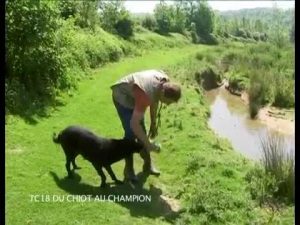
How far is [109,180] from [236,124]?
5.86 m

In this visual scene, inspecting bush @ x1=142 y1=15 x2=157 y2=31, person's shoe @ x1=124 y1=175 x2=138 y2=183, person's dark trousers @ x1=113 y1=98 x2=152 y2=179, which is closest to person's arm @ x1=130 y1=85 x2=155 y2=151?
person's dark trousers @ x1=113 y1=98 x2=152 y2=179

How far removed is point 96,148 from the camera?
358 cm

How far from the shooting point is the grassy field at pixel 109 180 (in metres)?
3.04

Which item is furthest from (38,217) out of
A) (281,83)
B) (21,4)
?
(281,83)

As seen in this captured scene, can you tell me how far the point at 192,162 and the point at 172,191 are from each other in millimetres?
639

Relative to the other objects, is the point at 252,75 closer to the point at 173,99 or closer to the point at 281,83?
the point at 281,83

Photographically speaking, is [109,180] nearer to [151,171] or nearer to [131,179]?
[131,179]

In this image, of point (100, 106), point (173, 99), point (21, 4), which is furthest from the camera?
point (21, 4)

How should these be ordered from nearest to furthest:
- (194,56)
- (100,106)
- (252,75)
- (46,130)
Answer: (46,130)
(100,106)
(252,75)
(194,56)

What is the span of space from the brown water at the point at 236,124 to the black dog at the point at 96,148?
273 cm

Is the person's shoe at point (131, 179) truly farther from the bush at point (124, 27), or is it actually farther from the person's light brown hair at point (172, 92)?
the bush at point (124, 27)

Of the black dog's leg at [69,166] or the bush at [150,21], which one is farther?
the bush at [150,21]

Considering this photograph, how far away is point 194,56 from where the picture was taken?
1179cm

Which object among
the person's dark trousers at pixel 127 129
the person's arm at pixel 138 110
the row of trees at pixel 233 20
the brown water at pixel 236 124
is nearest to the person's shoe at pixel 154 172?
the person's dark trousers at pixel 127 129
